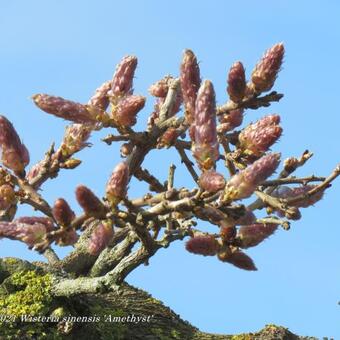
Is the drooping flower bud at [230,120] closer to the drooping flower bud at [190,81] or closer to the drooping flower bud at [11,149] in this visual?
the drooping flower bud at [190,81]

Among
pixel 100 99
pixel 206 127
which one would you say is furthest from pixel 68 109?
pixel 206 127

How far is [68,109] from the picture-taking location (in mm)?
5309

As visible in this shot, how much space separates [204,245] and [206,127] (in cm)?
123

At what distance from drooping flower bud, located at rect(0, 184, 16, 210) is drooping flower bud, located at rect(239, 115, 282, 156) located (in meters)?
1.78

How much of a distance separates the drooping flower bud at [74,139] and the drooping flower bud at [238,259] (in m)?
1.43

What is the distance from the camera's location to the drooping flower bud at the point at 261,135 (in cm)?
510

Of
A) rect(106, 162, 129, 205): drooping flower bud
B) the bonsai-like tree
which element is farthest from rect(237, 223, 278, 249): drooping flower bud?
rect(106, 162, 129, 205): drooping flower bud

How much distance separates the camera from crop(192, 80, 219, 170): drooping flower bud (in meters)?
4.45

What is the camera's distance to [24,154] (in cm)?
532

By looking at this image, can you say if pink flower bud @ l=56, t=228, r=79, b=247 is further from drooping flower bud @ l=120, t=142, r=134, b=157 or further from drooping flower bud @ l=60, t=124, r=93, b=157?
drooping flower bud @ l=120, t=142, r=134, b=157

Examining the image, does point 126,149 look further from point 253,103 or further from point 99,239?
point 99,239

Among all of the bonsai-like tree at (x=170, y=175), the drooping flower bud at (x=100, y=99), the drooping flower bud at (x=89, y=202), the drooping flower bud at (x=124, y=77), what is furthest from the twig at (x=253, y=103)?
the drooping flower bud at (x=89, y=202)

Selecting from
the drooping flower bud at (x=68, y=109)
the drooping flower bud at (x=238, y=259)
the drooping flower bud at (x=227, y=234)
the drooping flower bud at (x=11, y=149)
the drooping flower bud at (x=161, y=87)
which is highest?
the drooping flower bud at (x=161, y=87)

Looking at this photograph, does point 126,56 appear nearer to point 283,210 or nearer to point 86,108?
point 86,108
